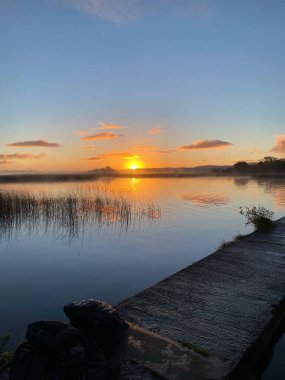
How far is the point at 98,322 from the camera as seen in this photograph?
4141 millimetres

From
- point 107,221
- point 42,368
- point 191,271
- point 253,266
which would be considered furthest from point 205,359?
point 107,221

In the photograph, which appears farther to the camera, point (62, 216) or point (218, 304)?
point (62, 216)

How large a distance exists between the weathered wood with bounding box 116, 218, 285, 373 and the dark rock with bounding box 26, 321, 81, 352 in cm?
172

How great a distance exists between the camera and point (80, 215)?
19.9 m

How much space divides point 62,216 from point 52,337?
16536 mm

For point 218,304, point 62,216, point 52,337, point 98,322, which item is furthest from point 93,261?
point 62,216

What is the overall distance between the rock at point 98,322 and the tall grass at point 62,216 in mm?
10726

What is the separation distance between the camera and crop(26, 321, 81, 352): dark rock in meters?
3.28

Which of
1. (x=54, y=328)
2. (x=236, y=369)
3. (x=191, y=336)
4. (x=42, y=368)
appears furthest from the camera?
(x=191, y=336)

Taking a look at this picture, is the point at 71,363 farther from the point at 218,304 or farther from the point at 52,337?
the point at 218,304

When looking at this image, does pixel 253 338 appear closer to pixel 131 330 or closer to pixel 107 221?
pixel 131 330

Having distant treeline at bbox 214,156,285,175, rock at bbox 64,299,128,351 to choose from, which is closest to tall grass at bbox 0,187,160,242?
rock at bbox 64,299,128,351

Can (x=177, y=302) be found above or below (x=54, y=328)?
below

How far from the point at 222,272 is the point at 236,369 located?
146 inches
